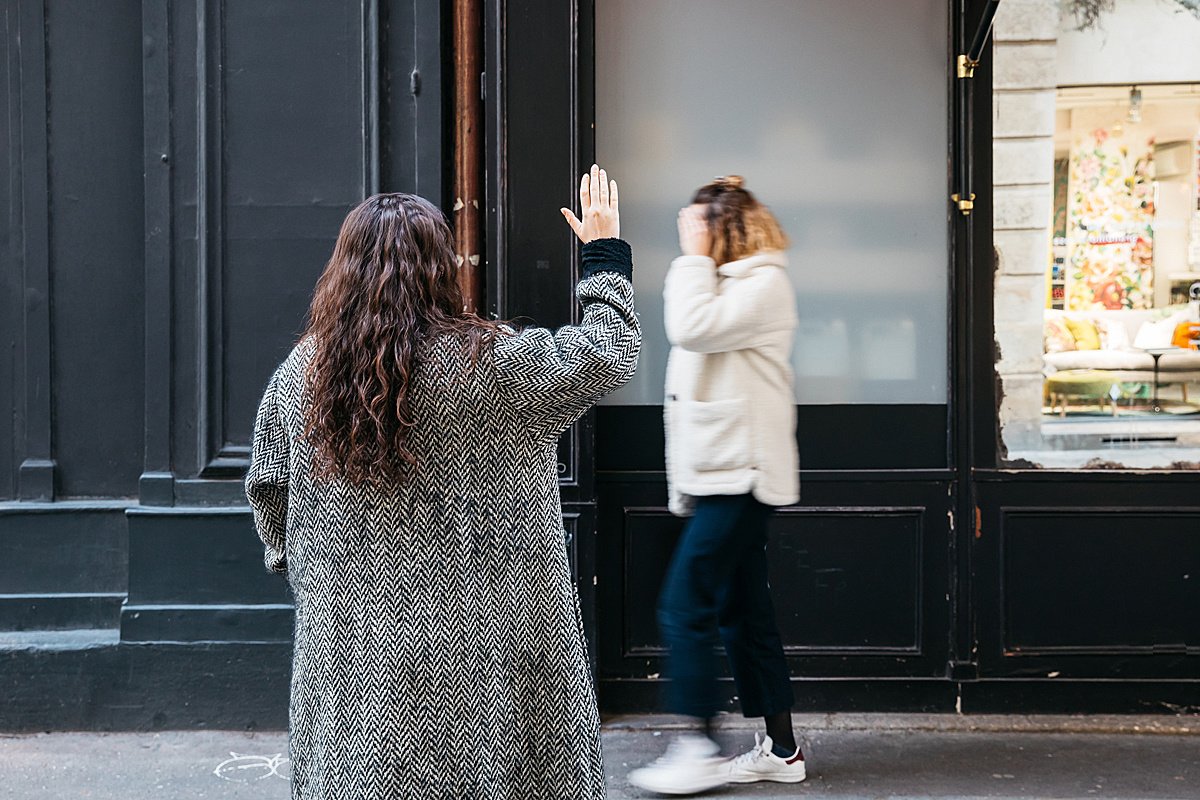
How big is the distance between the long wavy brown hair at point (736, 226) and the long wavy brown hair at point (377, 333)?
5.29 ft

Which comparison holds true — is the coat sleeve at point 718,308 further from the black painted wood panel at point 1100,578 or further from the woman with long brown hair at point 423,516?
the black painted wood panel at point 1100,578

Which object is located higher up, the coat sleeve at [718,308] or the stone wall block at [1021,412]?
the coat sleeve at [718,308]

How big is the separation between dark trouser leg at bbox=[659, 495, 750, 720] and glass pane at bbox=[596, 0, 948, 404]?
119 centimetres

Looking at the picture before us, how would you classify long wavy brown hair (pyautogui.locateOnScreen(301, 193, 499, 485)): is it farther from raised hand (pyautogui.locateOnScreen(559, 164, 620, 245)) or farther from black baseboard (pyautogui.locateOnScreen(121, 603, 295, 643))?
black baseboard (pyautogui.locateOnScreen(121, 603, 295, 643))

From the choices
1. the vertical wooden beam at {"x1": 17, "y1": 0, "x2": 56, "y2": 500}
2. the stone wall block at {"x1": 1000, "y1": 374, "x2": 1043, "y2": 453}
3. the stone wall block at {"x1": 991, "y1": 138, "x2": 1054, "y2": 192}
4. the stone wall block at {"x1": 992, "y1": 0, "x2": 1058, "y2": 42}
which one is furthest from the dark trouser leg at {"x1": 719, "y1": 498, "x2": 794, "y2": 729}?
the vertical wooden beam at {"x1": 17, "y1": 0, "x2": 56, "y2": 500}

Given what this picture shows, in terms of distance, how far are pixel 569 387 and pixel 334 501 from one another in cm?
51

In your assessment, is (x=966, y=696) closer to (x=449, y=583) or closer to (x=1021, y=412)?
(x=1021, y=412)

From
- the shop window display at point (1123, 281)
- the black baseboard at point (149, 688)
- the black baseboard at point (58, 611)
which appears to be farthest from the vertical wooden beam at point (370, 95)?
the shop window display at point (1123, 281)

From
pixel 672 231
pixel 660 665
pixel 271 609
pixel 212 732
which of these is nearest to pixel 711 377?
pixel 672 231

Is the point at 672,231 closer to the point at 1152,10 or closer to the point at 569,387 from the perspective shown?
the point at 1152,10

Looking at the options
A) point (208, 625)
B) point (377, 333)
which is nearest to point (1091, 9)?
point (377, 333)

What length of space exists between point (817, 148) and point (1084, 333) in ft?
4.45

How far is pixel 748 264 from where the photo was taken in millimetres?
3789

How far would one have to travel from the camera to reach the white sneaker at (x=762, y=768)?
159 inches
